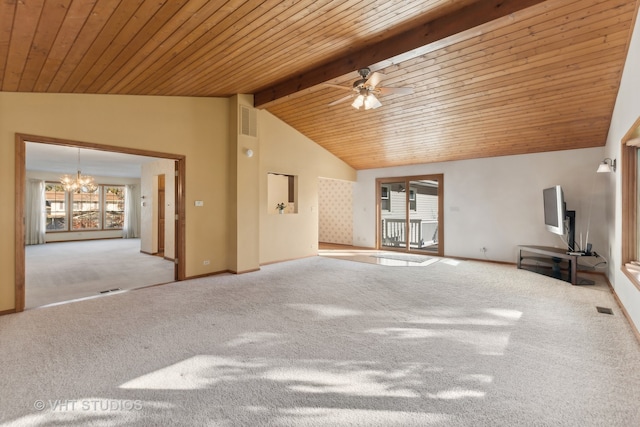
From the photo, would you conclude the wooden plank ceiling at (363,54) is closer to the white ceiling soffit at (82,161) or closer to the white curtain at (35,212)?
the white ceiling soffit at (82,161)

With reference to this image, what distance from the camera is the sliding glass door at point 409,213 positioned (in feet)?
26.0

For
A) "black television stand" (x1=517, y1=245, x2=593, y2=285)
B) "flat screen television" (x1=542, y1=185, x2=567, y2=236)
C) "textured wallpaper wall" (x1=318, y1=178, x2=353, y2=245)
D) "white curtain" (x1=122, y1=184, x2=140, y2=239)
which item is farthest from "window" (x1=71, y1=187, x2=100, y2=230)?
"flat screen television" (x1=542, y1=185, x2=567, y2=236)

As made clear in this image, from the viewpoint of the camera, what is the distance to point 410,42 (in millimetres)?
3457

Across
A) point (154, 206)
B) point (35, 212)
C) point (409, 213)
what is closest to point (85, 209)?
point (35, 212)

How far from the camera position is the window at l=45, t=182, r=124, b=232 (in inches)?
421

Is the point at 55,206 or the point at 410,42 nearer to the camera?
the point at 410,42

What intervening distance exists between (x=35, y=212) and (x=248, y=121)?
9300 mm

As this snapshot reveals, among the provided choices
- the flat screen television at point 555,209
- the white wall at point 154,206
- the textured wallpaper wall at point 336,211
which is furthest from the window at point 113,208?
the flat screen television at point 555,209

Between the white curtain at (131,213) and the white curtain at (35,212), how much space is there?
7.67ft

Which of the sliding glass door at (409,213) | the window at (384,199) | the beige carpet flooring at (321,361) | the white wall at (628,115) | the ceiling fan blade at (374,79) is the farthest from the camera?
the window at (384,199)

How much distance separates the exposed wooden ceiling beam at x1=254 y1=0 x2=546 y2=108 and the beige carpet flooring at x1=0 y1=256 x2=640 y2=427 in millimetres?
3003

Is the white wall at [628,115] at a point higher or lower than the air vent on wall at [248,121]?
lower

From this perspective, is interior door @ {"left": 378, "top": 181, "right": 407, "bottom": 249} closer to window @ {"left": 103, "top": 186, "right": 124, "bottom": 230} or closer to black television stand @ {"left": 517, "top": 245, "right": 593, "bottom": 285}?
black television stand @ {"left": 517, "top": 245, "right": 593, "bottom": 285}

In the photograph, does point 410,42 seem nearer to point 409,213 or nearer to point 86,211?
point 409,213
